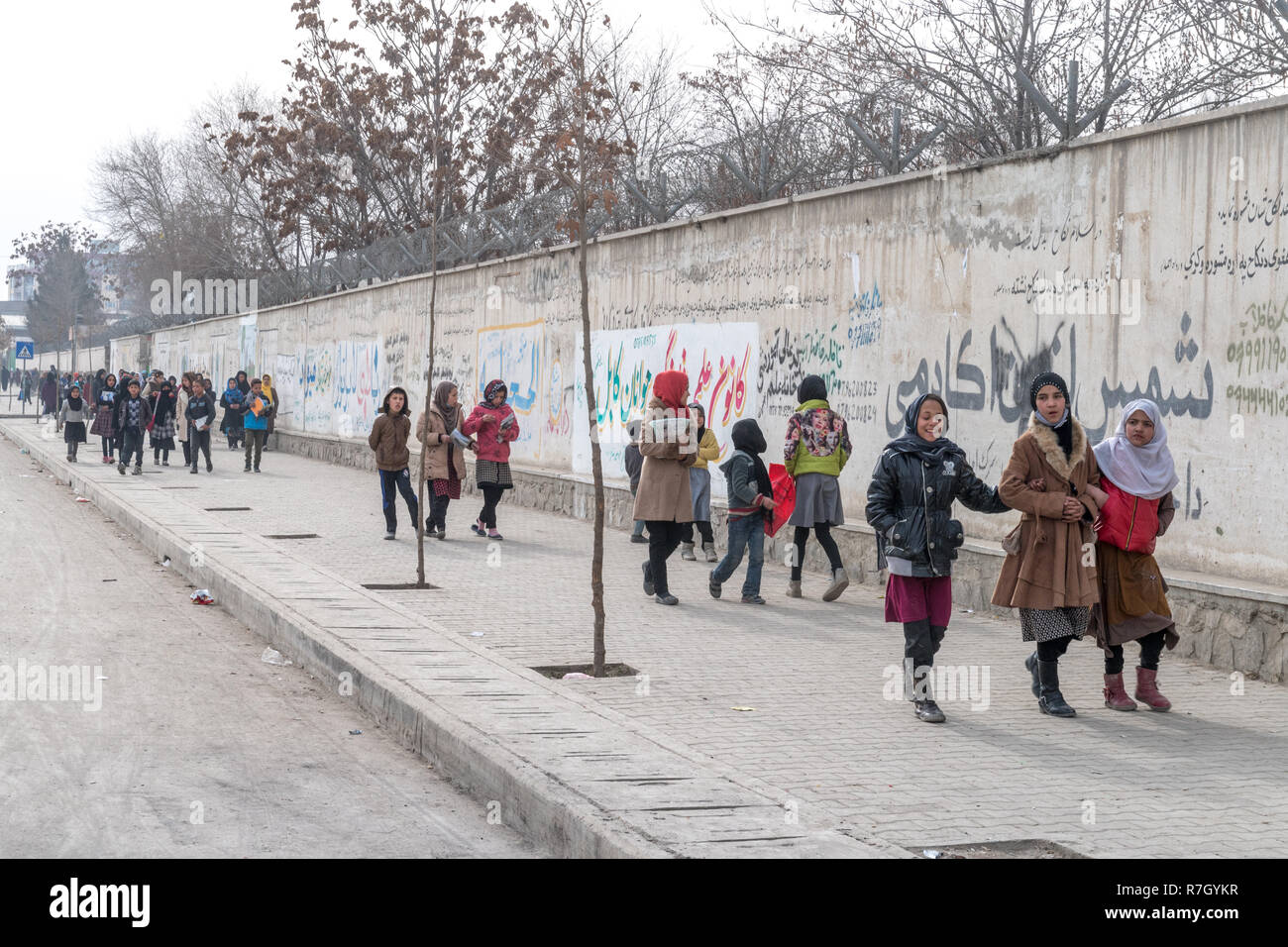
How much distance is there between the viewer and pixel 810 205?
540 inches

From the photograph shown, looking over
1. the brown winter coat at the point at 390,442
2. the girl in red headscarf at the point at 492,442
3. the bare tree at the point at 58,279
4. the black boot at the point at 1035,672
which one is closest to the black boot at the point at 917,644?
the black boot at the point at 1035,672

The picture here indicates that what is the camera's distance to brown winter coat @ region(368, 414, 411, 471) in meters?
15.5

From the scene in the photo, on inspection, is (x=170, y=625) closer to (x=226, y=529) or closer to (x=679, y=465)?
(x=679, y=465)

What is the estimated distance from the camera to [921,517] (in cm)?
734

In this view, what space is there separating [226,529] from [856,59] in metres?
8.64

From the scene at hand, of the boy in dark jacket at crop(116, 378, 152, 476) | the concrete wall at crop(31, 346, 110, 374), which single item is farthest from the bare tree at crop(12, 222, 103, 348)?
the boy in dark jacket at crop(116, 378, 152, 476)

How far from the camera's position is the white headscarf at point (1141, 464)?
7363 mm

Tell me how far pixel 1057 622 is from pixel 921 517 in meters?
0.84

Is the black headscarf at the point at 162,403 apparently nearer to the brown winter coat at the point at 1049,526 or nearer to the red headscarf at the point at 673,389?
the red headscarf at the point at 673,389

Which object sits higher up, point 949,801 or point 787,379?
point 787,379

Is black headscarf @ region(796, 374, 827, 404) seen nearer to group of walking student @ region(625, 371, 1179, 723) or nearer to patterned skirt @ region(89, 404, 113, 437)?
group of walking student @ region(625, 371, 1179, 723)

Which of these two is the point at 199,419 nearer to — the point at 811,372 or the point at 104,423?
the point at 104,423

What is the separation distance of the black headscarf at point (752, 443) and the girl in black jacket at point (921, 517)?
347cm
